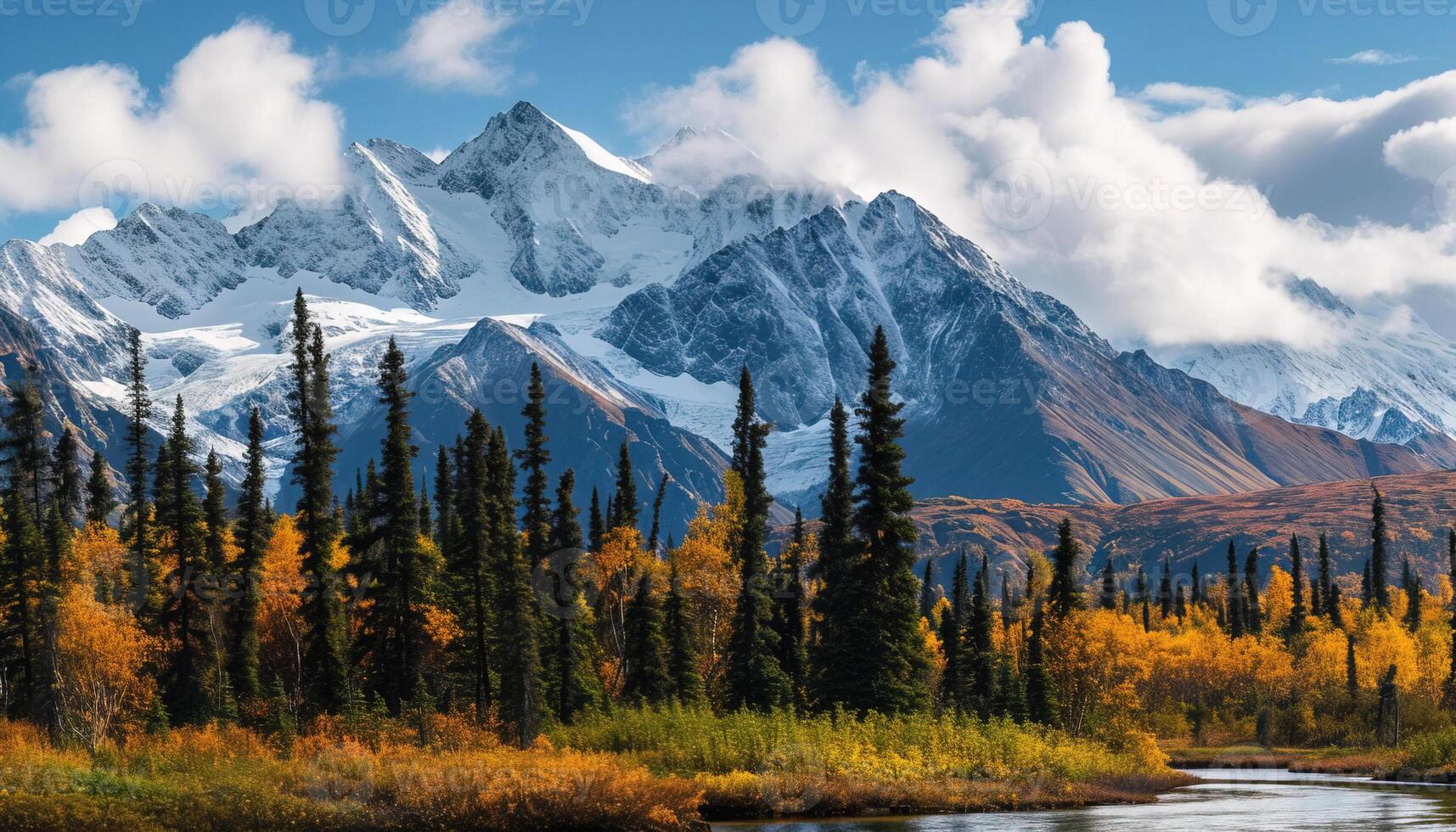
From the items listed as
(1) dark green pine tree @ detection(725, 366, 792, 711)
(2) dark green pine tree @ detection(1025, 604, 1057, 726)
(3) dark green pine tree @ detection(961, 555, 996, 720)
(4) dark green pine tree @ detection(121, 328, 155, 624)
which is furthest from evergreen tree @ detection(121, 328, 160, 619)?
(3) dark green pine tree @ detection(961, 555, 996, 720)

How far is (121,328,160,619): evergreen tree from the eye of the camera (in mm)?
88812

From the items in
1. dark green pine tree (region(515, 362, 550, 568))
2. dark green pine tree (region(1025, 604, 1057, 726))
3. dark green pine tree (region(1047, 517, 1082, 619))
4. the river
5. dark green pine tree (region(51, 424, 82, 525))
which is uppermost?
dark green pine tree (region(51, 424, 82, 525))

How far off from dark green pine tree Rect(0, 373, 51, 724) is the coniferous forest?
222 mm

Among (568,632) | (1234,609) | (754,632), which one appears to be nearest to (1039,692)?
(754,632)

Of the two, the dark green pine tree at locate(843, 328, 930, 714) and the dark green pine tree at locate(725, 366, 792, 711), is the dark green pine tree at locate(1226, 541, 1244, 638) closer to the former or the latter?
the dark green pine tree at locate(725, 366, 792, 711)

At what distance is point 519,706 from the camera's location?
76188 mm

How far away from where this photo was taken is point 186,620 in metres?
83.8

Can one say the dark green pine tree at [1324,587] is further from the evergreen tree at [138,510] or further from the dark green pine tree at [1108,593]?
the evergreen tree at [138,510]

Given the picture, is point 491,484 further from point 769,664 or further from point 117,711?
point 117,711

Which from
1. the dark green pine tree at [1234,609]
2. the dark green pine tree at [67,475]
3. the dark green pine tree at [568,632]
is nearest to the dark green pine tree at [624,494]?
the dark green pine tree at [568,632]

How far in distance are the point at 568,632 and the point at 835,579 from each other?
14.6 metres

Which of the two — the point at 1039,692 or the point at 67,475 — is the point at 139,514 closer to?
the point at 67,475

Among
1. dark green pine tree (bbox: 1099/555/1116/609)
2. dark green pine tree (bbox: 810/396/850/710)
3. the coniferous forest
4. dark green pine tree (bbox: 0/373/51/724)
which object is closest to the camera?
the coniferous forest

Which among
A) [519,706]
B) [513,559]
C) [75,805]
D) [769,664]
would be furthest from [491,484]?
[75,805]
